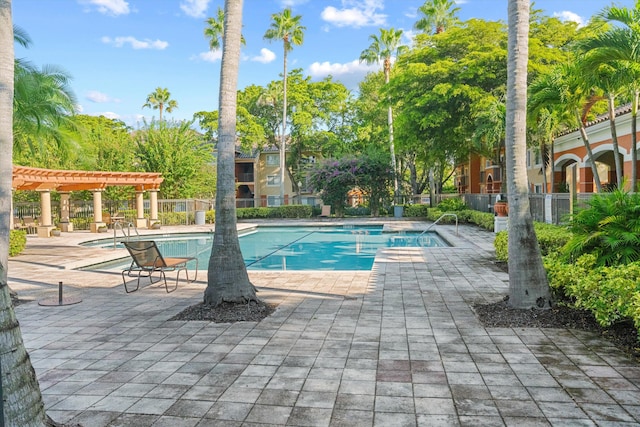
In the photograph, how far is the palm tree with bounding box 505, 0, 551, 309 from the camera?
19.2 ft

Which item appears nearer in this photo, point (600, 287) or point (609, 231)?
point (600, 287)

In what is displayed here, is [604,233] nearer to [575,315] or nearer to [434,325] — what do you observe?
[575,315]

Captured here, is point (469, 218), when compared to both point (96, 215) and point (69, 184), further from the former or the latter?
point (69, 184)

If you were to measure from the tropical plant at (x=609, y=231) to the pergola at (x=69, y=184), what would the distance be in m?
17.6

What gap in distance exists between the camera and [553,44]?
845 inches

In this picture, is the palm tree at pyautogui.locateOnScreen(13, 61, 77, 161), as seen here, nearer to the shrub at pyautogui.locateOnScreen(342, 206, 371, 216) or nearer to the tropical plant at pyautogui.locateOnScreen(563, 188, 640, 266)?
the tropical plant at pyautogui.locateOnScreen(563, 188, 640, 266)

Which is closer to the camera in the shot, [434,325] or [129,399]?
[129,399]

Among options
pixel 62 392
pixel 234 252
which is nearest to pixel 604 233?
pixel 234 252

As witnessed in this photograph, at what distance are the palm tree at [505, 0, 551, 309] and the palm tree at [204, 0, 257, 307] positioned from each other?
3.56 metres

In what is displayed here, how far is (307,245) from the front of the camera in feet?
60.5

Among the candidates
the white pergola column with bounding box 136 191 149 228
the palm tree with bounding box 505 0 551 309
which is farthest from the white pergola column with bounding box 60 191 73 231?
the palm tree with bounding box 505 0 551 309

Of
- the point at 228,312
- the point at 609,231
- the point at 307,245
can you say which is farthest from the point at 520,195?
the point at 307,245

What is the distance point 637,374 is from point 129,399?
4177 millimetres

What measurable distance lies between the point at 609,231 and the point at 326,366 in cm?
433
